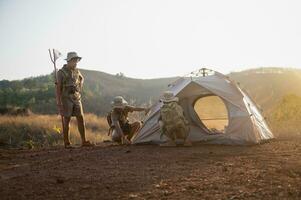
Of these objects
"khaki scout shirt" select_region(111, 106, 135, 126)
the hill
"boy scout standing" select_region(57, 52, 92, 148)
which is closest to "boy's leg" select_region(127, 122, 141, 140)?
"khaki scout shirt" select_region(111, 106, 135, 126)

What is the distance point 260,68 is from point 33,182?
4078cm

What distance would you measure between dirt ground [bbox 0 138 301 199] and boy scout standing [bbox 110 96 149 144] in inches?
63.0

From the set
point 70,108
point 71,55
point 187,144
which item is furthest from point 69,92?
point 187,144

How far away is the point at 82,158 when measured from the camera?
861 centimetres

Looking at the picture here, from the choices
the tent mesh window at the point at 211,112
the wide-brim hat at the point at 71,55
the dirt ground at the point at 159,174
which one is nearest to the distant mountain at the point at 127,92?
the tent mesh window at the point at 211,112

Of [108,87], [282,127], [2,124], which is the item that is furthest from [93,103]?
Answer: [282,127]

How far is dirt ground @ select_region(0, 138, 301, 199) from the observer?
17.1 ft

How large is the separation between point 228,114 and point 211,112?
286 cm

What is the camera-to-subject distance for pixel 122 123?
11.4 metres

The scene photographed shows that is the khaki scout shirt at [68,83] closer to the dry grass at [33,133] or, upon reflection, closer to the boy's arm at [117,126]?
the boy's arm at [117,126]

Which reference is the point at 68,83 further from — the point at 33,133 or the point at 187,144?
the point at 33,133

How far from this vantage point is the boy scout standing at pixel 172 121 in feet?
33.0

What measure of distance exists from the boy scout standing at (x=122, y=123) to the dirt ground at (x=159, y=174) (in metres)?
1.60

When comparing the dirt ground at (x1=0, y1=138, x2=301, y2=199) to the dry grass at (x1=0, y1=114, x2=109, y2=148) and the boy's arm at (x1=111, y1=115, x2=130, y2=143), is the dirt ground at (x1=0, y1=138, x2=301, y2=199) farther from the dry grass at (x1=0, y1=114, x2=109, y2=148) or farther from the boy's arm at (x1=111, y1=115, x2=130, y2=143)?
the dry grass at (x1=0, y1=114, x2=109, y2=148)
